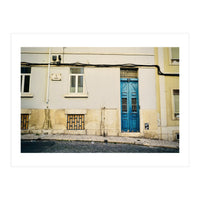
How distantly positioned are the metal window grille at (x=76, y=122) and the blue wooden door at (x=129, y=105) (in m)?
1.06

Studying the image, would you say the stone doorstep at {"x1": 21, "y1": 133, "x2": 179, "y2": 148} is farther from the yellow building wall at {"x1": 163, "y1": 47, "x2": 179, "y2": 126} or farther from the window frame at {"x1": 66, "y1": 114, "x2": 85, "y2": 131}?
the yellow building wall at {"x1": 163, "y1": 47, "x2": 179, "y2": 126}

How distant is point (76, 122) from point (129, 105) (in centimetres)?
147

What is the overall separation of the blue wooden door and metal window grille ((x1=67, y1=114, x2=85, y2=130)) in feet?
3.48

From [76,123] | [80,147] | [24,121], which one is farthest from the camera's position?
[76,123]

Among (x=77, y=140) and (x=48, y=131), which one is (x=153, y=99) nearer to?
(x=77, y=140)

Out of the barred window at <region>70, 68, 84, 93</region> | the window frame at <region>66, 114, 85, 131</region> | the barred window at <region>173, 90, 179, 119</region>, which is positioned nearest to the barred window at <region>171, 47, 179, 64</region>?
the barred window at <region>173, 90, 179, 119</region>

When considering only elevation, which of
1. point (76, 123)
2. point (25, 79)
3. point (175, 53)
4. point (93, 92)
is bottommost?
→ point (76, 123)

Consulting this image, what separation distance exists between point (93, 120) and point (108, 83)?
3.45ft

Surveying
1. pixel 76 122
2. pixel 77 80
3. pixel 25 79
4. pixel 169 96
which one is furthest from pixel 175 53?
pixel 25 79

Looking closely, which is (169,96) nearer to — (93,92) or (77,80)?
(93,92)

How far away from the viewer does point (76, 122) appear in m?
2.76

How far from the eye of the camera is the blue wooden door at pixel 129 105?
2.89m
